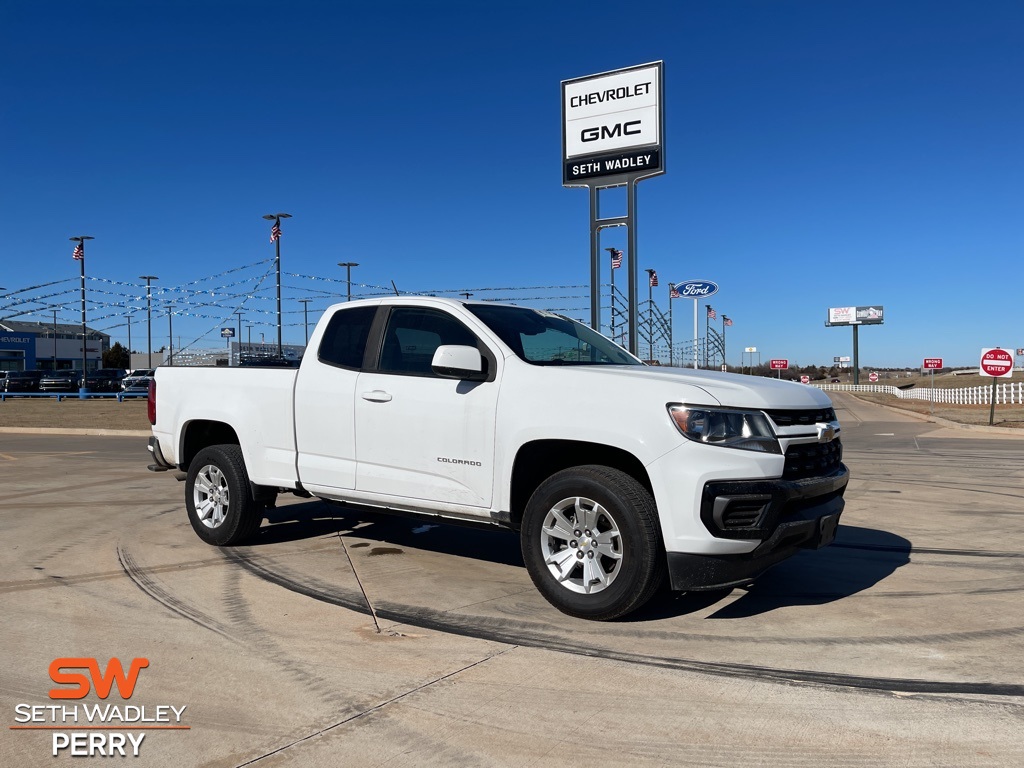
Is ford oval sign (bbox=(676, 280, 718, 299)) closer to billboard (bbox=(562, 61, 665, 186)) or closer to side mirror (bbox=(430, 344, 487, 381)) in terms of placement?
billboard (bbox=(562, 61, 665, 186))

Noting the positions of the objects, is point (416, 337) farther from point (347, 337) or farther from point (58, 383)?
point (58, 383)

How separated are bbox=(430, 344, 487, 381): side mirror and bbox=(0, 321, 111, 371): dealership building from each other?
95.5m

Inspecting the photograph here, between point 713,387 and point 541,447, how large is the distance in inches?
43.6

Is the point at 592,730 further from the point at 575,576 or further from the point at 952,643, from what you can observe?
the point at 952,643

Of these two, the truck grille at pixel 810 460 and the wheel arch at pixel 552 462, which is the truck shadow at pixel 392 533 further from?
the truck grille at pixel 810 460

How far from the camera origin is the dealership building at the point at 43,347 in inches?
3688

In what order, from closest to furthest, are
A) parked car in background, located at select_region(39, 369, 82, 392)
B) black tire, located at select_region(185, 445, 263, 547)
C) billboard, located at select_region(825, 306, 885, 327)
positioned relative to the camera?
black tire, located at select_region(185, 445, 263, 547), parked car in background, located at select_region(39, 369, 82, 392), billboard, located at select_region(825, 306, 885, 327)

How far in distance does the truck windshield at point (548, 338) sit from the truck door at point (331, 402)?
100 cm

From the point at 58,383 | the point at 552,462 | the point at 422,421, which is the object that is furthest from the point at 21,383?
the point at 552,462

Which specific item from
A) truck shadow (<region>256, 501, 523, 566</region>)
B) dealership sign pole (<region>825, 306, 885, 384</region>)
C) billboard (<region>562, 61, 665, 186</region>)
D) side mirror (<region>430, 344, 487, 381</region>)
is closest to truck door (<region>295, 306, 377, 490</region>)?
truck shadow (<region>256, 501, 523, 566</region>)

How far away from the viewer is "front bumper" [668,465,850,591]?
4176 mm

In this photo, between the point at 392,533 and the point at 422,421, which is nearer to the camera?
the point at 422,421

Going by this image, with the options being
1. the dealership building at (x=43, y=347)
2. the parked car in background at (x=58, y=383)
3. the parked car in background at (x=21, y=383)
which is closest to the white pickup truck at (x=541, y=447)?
the parked car in background at (x=58, y=383)

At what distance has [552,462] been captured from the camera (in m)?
5.01
